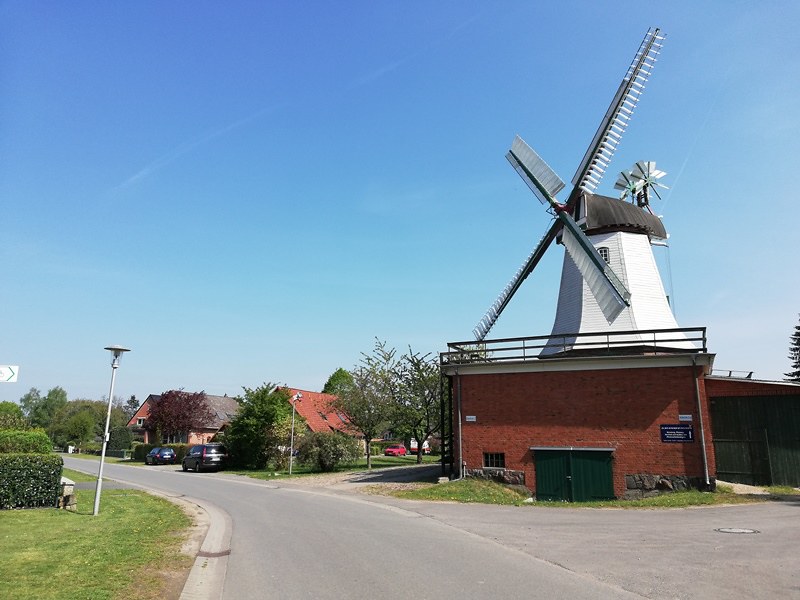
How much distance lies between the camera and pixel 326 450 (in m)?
31.2

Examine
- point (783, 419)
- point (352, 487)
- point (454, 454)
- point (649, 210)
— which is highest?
point (649, 210)

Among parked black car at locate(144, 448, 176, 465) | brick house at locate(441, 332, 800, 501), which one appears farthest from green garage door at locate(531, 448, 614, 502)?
parked black car at locate(144, 448, 176, 465)

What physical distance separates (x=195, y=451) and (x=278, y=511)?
21374 mm

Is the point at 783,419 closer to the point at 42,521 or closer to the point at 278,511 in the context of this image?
the point at 278,511

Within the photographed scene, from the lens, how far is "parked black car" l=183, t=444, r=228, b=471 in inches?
1339

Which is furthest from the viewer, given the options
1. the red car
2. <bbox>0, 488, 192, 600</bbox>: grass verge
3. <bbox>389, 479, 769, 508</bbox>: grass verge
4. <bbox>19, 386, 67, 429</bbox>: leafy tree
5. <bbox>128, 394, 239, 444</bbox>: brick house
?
<bbox>19, 386, 67, 429</bbox>: leafy tree

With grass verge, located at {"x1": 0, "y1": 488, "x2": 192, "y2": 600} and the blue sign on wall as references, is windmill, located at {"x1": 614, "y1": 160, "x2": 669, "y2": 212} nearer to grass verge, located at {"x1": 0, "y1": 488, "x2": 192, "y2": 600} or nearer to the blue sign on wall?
the blue sign on wall

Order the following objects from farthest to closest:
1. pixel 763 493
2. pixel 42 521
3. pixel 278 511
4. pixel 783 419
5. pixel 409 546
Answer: pixel 783 419, pixel 763 493, pixel 278 511, pixel 42 521, pixel 409 546

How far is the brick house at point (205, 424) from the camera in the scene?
59.5 meters

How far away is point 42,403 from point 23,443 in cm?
11212

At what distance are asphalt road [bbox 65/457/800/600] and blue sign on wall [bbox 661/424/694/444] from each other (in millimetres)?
3004

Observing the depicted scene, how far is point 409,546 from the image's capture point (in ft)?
34.6

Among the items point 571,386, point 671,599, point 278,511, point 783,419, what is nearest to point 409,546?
point 671,599

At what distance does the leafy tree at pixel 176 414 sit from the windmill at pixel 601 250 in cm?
3945
